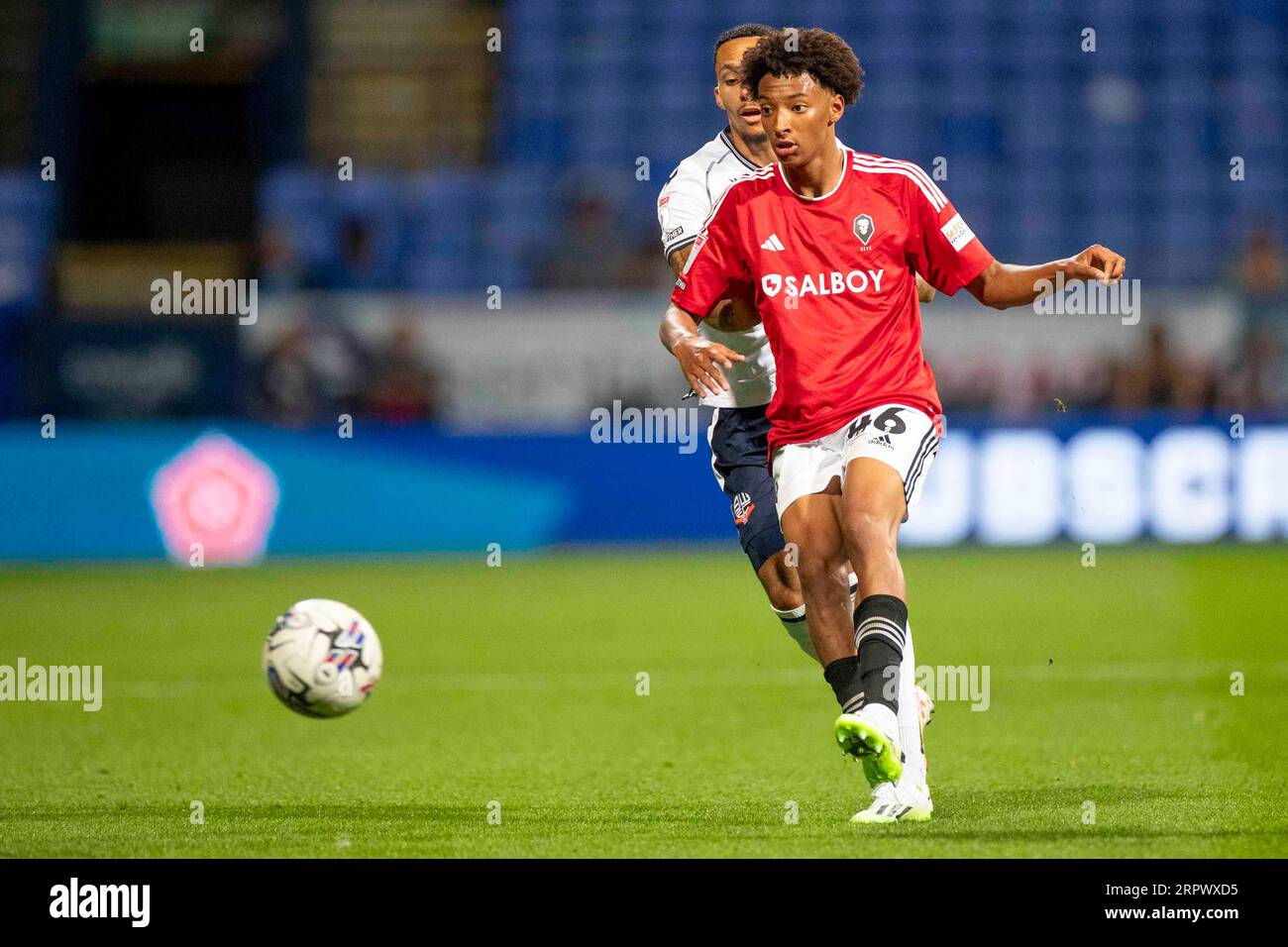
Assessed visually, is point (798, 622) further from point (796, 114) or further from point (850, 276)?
point (796, 114)

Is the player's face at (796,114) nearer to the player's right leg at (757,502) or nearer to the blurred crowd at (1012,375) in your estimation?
the player's right leg at (757,502)

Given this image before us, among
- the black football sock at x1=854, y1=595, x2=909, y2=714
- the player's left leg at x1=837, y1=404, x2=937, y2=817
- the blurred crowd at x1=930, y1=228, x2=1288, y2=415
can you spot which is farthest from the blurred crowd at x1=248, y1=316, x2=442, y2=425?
the black football sock at x1=854, y1=595, x2=909, y2=714

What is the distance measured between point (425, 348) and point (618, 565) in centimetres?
344

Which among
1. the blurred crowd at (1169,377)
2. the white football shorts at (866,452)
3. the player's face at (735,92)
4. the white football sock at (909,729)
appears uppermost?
the blurred crowd at (1169,377)

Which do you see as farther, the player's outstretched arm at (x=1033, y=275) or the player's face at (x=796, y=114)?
the player's face at (x=796, y=114)

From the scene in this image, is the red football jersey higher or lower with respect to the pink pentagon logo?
lower

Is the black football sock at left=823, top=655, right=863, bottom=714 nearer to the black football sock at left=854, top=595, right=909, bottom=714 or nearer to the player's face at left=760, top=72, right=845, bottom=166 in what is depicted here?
the black football sock at left=854, top=595, right=909, bottom=714

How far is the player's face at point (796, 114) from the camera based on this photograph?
555cm

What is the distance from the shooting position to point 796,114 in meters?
5.55

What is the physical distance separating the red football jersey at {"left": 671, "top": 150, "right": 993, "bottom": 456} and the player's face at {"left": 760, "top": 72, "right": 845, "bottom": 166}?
0.63ft

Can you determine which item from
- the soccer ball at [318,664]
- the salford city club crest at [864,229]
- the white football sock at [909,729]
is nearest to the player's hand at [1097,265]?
the salford city club crest at [864,229]

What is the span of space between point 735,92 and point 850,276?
1218mm

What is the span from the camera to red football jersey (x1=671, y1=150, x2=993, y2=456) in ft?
18.6

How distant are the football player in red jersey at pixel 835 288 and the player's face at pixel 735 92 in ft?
2.42
